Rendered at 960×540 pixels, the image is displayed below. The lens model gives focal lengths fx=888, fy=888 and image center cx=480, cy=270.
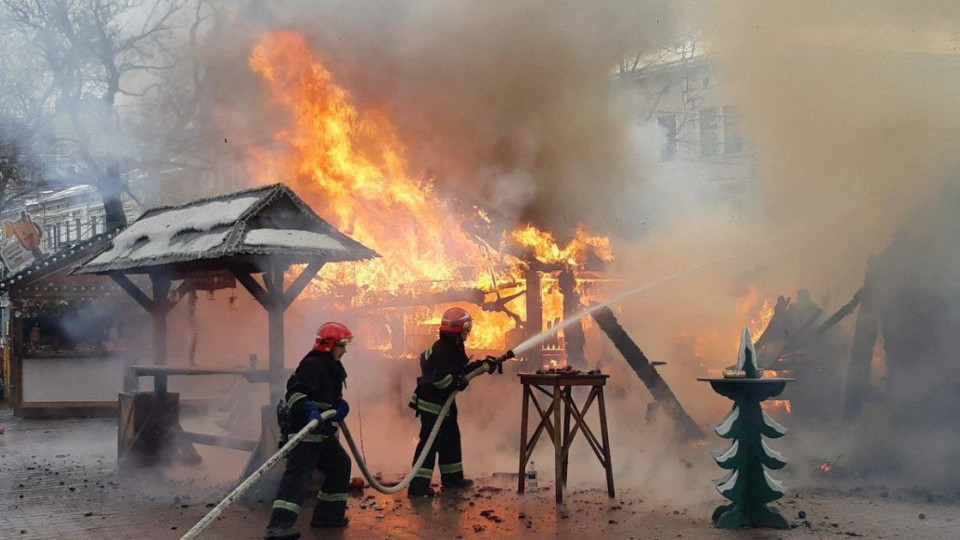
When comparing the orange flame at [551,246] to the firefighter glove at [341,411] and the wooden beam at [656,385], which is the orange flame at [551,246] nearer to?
the wooden beam at [656,385]

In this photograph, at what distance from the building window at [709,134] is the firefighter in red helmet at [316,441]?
28.2 meters

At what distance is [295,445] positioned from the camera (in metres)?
7.40

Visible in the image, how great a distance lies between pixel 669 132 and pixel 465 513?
28.4m

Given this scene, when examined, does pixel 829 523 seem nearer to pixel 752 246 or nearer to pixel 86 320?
pixel 752 246

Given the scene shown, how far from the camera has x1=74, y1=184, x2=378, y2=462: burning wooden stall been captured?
373 inches

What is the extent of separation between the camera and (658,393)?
11.1 meters

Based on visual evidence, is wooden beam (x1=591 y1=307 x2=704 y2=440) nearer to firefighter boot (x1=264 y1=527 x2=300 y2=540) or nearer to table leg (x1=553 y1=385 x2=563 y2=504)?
table leg (x1=553 y1=385 x2=563 y2=504)

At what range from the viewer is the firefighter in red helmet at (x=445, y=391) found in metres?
9.54

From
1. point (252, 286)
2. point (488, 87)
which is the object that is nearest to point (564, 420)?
point (252, 286)

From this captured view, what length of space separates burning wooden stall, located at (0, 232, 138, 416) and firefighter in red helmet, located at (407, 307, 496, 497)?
12962mm

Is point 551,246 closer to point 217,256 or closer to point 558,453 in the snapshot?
point 558,453

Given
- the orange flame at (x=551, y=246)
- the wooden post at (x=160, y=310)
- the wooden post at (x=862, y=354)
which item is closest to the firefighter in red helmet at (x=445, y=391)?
the wooden post at (x=160, y=310)

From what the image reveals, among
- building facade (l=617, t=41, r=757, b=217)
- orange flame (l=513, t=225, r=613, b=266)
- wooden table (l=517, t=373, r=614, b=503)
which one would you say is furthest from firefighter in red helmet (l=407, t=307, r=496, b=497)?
building facade (l=617, t=41, r=757, b=217)

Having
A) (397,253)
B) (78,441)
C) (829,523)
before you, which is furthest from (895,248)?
(78,441)
